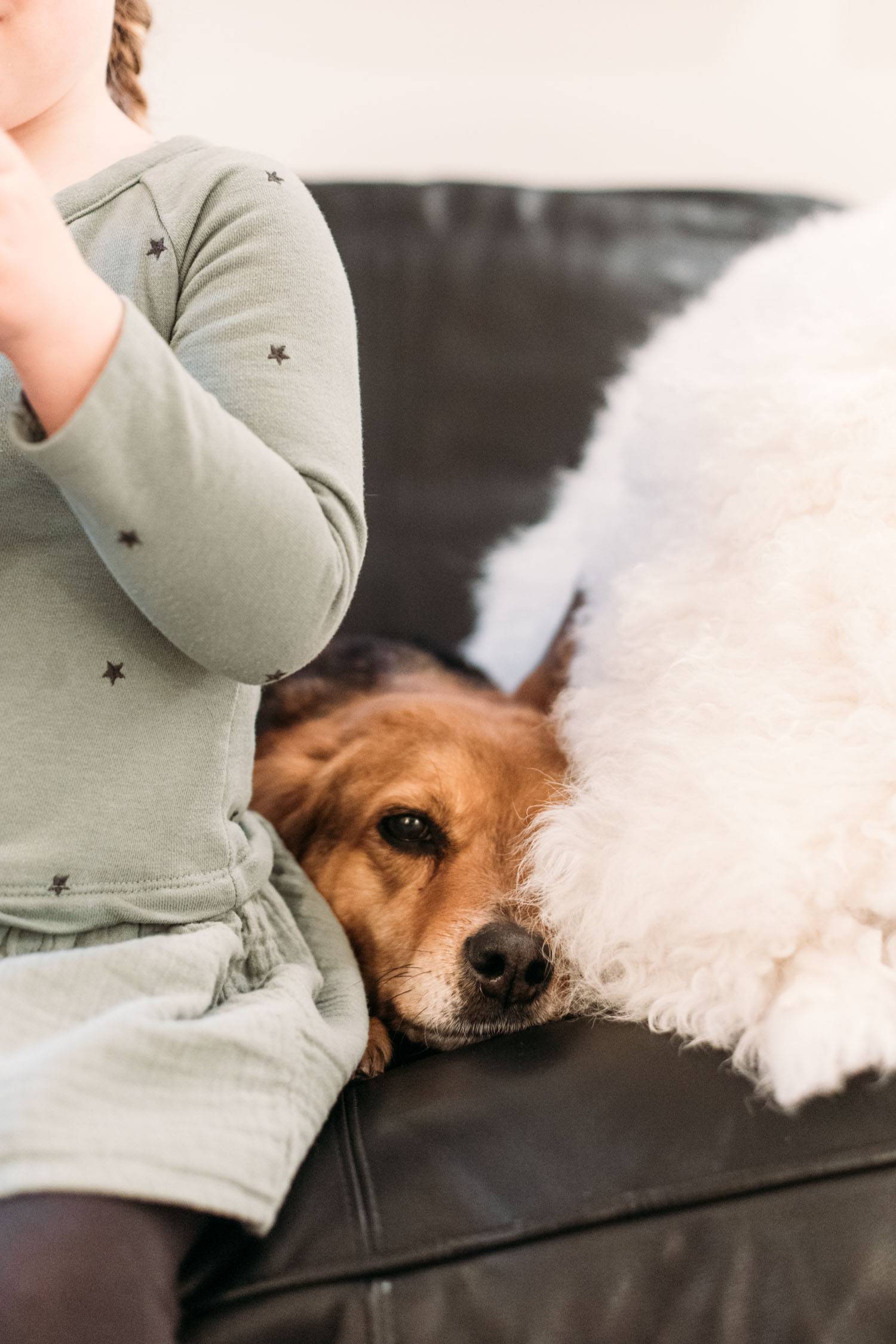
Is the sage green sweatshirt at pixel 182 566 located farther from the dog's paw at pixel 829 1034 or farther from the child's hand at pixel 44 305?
the dog's paw at pixel 829 1034

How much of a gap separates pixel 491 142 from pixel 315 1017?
1.34 metres

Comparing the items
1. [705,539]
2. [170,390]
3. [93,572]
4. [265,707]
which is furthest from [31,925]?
[265,707]

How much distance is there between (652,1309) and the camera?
0.55m

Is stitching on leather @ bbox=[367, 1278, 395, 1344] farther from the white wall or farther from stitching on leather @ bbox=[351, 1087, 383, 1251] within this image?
the white wall

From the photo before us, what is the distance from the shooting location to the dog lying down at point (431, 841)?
84 cm

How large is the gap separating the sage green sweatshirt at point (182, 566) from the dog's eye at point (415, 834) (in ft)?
0.78

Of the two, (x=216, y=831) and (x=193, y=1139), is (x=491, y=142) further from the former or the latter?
(x=193, y=1139)

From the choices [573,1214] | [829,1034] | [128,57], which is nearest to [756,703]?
[829,1034]

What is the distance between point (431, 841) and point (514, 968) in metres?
0.18

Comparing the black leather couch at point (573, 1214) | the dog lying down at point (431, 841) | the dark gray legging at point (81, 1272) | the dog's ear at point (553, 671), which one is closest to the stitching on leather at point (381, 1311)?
the black leather couch at point (573, 1214)

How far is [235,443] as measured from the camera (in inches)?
22.8

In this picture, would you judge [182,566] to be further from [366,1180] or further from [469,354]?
[469,354]

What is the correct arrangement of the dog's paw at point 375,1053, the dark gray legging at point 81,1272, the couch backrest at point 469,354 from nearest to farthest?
1. the dark gray legging at point 81,1272
2. the dog's paw at point 375,1053
3. the couch backrest at point 469,354

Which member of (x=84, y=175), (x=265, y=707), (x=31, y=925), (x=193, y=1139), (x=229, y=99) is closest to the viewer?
(x=193, y=1139)
